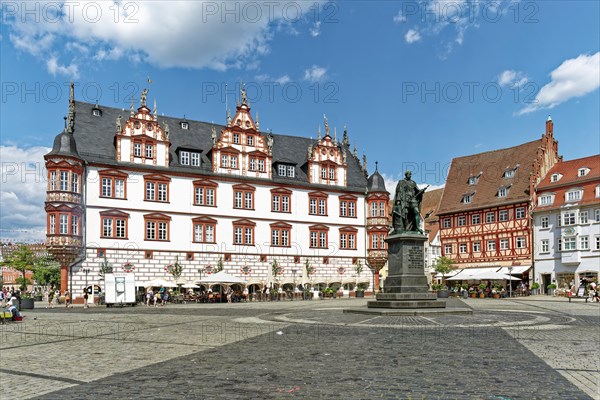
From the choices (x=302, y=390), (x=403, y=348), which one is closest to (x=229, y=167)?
(x=403, y=348)

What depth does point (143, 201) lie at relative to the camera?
1789 inches

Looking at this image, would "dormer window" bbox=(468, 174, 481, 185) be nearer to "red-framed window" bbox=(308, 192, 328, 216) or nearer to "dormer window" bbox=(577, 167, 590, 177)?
"dormer window" bbox=(577, 167, 590, 177)

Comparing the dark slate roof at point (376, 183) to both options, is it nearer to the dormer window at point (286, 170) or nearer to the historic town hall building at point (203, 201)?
the historic town hall building at point (203, 201)

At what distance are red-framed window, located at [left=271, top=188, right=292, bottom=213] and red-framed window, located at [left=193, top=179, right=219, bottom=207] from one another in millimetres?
5411

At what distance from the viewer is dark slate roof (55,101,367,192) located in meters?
44.5

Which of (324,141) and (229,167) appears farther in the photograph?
(324,141)

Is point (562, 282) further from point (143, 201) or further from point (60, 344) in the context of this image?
point (60, 344)

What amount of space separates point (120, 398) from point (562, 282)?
5246 cm

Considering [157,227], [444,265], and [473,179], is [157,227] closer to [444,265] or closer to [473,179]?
[444,265]

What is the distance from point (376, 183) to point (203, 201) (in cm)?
1713

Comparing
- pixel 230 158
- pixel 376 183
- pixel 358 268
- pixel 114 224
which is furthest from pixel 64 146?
pixel 376 183

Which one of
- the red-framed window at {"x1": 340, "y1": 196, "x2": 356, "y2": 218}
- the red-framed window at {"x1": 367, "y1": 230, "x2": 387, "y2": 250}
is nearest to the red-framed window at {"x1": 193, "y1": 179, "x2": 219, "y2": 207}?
the red-framed window at {"x1": 340, "y1": 196, "x2": 356, "y2": 218}

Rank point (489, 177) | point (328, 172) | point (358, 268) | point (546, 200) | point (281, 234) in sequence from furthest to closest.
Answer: point (489, 177), point (546, 200), point (328, 172), point (358, 268), point (281, 234)

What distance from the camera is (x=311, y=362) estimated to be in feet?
33.2
